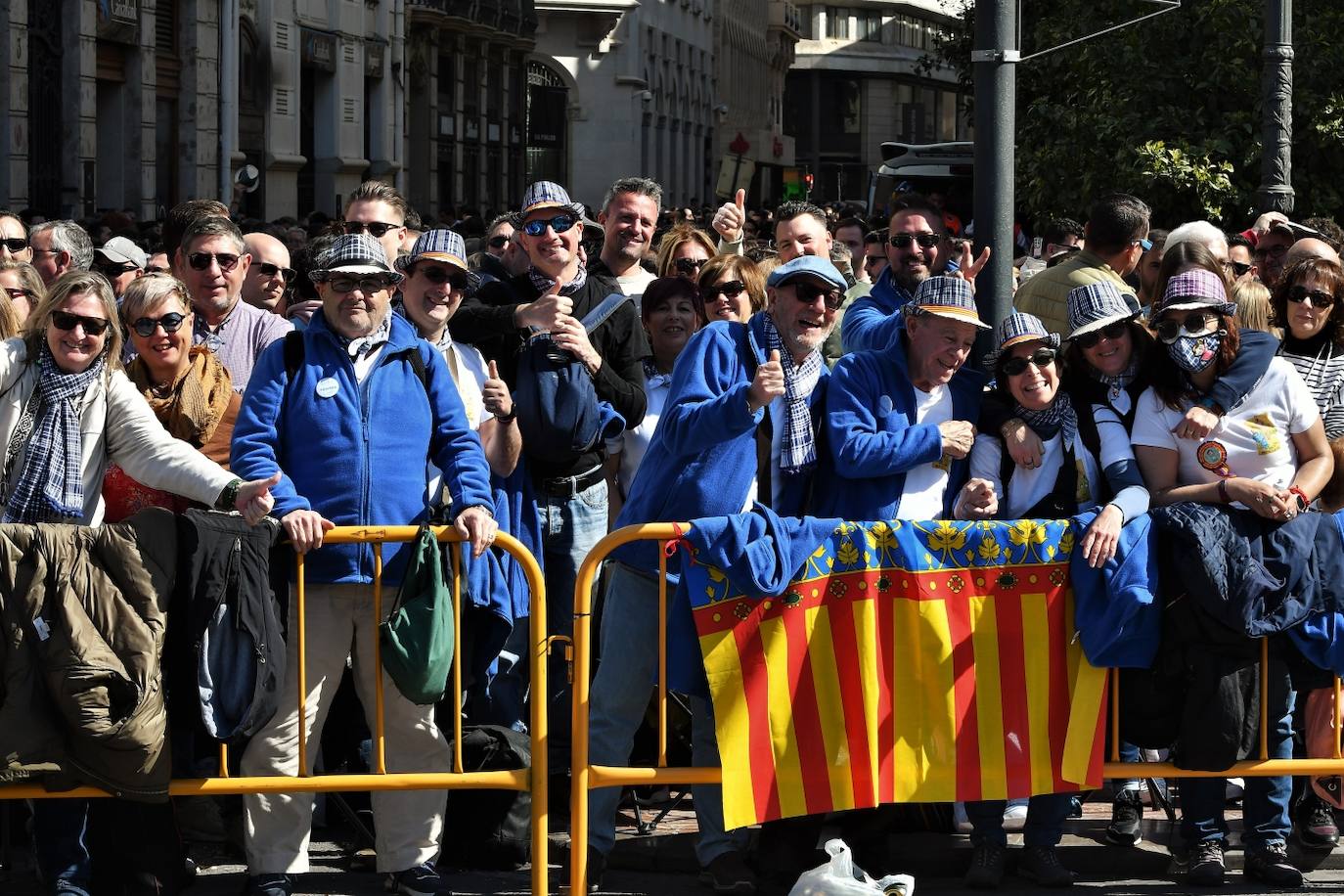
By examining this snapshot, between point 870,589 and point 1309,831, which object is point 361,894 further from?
point 1309,831

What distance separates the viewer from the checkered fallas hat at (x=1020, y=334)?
6.67 meters

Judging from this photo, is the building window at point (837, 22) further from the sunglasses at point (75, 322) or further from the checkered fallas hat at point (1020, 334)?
the sunglasses at point (75, 322)

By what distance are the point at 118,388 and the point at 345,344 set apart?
0.69 meters

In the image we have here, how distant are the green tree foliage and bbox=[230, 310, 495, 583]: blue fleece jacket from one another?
11159 millimetres

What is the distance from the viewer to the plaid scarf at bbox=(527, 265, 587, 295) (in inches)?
299

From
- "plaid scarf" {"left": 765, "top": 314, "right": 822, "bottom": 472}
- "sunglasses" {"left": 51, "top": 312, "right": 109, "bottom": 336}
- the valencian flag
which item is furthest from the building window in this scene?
"sunglasses" {"left": 51, "top": 312, "right": 109, "bottom": 336}

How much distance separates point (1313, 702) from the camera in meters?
6.76

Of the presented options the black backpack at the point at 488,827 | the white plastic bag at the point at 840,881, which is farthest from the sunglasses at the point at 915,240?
the white plastic bag at the point at 840,881

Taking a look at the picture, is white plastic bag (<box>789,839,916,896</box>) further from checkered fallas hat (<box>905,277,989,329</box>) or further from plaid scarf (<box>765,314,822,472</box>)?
checkered fallas hat (<box>905,277,989,329</box>)

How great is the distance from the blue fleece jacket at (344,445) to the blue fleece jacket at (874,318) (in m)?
1.85

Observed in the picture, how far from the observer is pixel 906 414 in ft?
21.9

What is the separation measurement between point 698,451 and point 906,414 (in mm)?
719

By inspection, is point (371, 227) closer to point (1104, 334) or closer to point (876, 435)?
point (876, 435)

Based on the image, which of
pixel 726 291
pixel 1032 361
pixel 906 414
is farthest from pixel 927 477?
pixel 726 291
